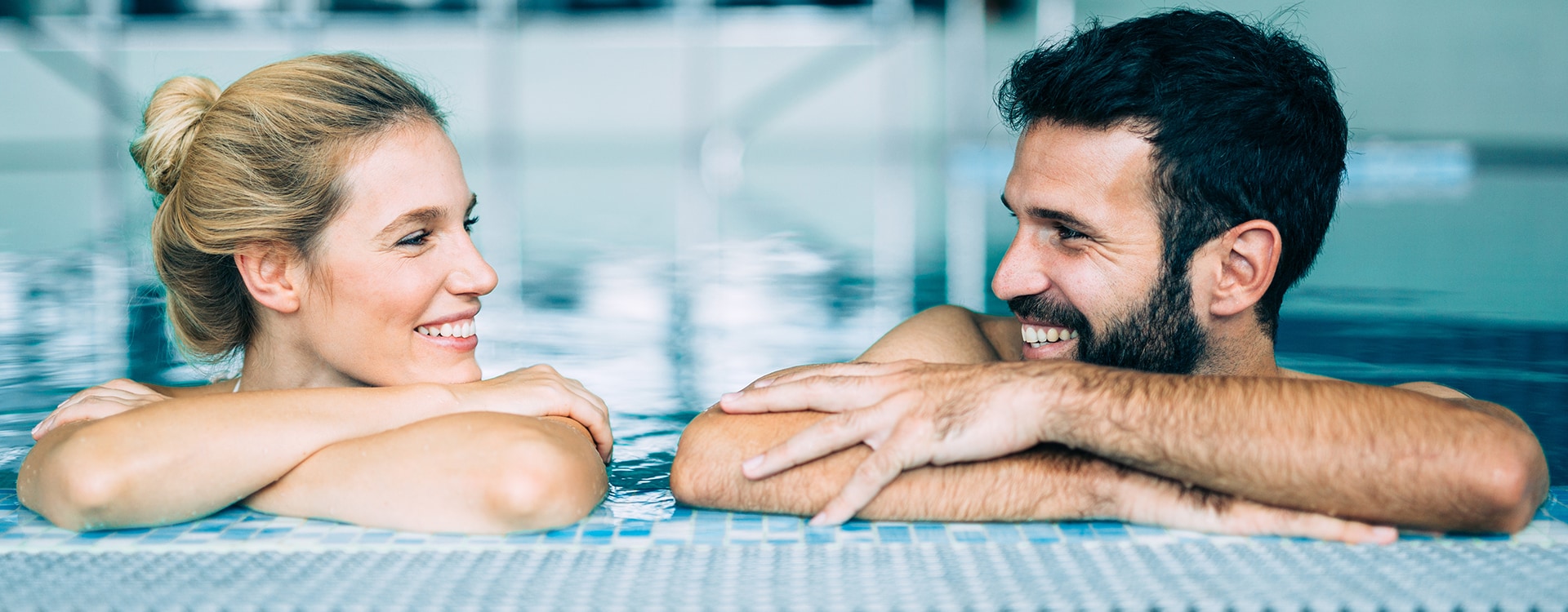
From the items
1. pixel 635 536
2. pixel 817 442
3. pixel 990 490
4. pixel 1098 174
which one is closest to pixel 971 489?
pixel 990 490

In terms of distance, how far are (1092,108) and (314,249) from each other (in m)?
1.28

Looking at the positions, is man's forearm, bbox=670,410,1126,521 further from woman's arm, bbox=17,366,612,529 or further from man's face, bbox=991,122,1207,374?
woman's arm, bbox=17,366,612,529

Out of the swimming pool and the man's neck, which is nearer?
the swimming pool

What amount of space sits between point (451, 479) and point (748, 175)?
12824 mm

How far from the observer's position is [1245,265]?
2.16 meters

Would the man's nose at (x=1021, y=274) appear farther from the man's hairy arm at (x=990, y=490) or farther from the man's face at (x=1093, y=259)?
the man's hairy arm at (x=990, y=490)

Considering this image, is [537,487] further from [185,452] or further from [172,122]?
[172,122]

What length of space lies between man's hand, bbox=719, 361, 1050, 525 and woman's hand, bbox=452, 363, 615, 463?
354 millimetres

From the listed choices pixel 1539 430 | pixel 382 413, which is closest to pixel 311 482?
pixel 382 413

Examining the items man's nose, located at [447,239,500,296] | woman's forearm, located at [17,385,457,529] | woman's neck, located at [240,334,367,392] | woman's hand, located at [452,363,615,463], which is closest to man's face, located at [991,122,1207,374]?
woman's hand, located at [452,363,615,463]

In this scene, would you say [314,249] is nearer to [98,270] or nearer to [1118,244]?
[1118,244]

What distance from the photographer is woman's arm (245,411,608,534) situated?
1.78 meters

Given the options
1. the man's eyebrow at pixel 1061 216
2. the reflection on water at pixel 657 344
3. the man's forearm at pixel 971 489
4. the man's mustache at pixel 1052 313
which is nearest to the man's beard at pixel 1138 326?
the man's mustache at pixel 1052 313

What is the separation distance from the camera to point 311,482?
6.14 ft
